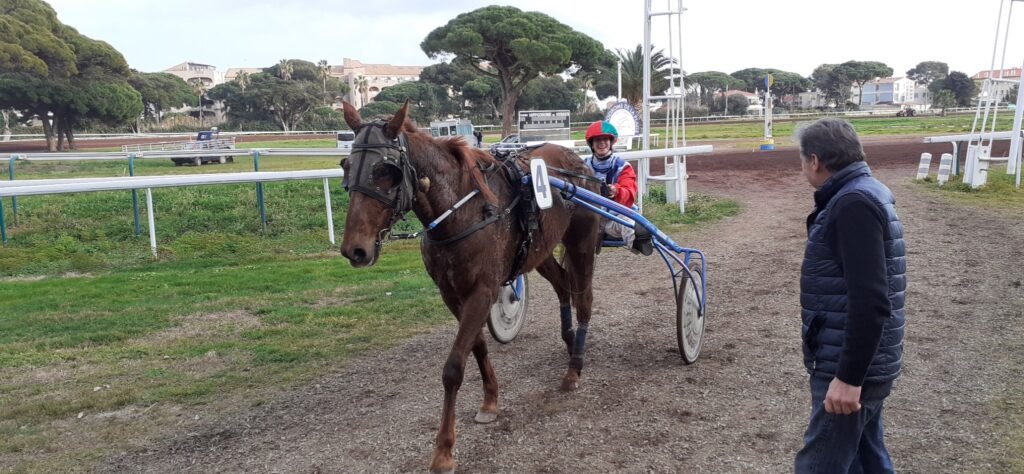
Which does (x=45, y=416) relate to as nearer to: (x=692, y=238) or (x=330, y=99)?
(x=692, y=238)

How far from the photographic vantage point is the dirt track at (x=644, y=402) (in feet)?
11.5

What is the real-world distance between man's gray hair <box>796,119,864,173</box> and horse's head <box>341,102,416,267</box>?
5.40 ft

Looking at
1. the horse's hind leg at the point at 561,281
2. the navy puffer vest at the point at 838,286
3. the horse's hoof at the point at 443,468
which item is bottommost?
the horse's hoof at the point at 443,468

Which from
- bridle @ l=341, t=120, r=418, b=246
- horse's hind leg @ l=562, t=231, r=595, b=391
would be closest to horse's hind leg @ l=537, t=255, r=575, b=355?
horse's hind leg @ l=562, t=231, r=595, b=391

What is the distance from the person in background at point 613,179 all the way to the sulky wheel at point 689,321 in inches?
16.5

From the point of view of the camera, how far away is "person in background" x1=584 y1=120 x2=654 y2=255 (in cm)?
511

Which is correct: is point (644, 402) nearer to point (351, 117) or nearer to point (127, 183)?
point (351, 117)

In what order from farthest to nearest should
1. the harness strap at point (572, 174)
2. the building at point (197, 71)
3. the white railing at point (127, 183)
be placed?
the building at point (197, 71) → the white railing at point (127, 183) → the harness strap at point (572, 174)

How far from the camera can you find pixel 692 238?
33.5 feet

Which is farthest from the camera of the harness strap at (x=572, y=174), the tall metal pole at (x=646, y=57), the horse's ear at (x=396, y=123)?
the tall metal pole at (x=646, y=57)

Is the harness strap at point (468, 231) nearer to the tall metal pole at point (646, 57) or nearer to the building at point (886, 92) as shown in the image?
the tall metal pole at point (646, 57)

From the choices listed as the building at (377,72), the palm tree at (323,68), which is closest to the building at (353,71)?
the building at (377,72)

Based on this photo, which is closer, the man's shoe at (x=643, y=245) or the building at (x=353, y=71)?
the man's shoe at (x=643, y=245)

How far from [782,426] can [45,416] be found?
4160mm
